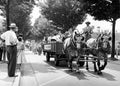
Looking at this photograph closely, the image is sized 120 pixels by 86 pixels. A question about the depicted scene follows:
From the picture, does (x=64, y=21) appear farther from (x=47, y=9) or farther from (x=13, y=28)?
(x=13, y=28)

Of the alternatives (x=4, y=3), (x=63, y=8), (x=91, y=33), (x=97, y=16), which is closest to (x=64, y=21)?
(x=63, y=8)

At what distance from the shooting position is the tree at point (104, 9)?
19.4m

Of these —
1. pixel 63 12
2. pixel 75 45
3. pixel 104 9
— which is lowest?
pixel 75 45

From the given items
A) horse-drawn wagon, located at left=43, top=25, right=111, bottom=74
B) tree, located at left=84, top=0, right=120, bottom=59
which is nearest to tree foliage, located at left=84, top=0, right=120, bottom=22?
tree, located at left=84, top=0, right=120, bottom=59

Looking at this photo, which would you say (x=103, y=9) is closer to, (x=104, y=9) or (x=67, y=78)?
(x=104, y=9)

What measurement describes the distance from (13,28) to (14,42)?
0.63m

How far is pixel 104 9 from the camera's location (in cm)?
2006

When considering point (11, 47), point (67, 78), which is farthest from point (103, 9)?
point (11, 47)

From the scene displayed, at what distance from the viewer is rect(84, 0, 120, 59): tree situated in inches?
763

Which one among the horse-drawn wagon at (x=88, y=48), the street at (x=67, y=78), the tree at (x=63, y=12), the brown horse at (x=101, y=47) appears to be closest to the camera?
the street at (x=67, y=78)

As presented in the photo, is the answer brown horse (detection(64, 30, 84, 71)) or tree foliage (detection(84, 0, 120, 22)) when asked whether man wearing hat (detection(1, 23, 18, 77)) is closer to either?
brown horse (detection(64, 30, 84, 71))

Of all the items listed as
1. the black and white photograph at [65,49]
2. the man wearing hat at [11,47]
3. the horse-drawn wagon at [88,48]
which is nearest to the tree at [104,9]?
the black and white photograph at [65,49]

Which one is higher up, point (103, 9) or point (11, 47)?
point (103, 9)

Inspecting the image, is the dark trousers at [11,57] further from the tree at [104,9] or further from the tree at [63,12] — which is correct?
the tree at [63,12]
